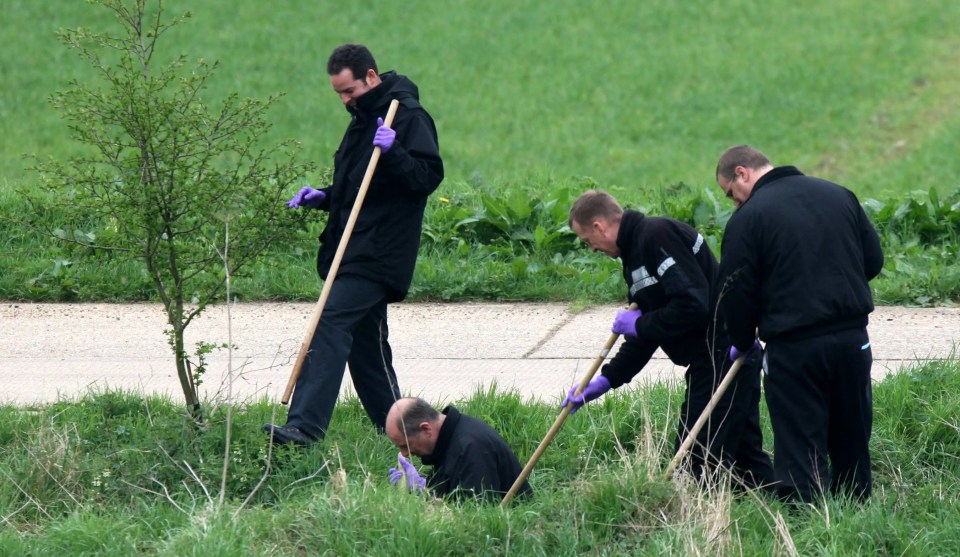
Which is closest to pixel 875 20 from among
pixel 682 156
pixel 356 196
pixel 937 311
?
pixel 682 156

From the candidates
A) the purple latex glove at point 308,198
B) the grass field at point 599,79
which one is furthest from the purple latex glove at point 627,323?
the grass field at point 599,79

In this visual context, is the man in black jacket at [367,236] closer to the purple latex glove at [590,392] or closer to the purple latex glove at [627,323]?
the purple latex glove at [590,392]

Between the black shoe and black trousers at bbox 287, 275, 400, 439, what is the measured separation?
1.3 inches

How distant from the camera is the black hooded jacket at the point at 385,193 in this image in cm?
618

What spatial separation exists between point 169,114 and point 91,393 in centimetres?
171

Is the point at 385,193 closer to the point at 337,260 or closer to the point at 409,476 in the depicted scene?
the point at 337,260

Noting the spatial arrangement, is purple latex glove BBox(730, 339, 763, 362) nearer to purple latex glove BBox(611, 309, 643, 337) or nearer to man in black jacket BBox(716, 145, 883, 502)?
man in black jacket BBox(716, 145, 883, 502)

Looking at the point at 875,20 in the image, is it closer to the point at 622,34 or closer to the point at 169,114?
the point at 622,34

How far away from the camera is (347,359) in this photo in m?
6.24

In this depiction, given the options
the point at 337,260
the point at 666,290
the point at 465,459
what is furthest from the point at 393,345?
the point at 666,290

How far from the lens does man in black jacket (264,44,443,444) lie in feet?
19.8

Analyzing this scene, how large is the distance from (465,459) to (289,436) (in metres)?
0.98

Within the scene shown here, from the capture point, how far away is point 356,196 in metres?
6.20

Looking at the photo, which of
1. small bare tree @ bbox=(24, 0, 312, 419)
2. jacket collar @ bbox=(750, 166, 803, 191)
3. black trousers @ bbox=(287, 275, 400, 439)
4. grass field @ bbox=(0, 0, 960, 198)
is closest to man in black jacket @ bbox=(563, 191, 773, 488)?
jacket collar @ bbox=(750, 166, 803, 191)
